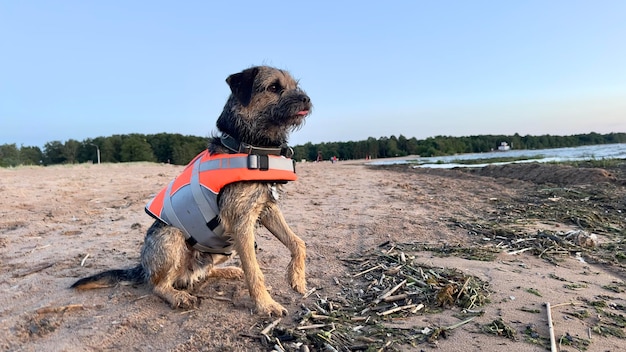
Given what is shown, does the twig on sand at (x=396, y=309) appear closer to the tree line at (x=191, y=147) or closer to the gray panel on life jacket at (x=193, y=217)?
the gray panel on life jacket at (x=193, y=217)

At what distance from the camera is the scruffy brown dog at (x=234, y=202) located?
142 inches

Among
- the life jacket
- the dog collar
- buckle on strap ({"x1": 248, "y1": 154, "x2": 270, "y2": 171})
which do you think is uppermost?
the dog collar

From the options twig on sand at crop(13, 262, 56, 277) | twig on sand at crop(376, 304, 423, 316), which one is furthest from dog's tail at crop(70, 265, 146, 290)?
twig on sand at crop(376, 304, 423, 316)

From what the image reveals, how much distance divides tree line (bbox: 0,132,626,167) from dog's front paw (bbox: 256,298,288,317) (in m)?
39.7

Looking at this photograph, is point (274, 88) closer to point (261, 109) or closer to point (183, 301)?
point (261, 109)

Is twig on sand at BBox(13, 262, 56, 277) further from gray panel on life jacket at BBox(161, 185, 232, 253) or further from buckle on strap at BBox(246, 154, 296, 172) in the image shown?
buckle on strap at BBox(246, 154, 296, 172)

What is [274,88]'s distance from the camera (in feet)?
13.7

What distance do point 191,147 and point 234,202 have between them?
5838 centimetres

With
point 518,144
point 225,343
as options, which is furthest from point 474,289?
point 518,144

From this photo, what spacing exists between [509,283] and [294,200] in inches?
281

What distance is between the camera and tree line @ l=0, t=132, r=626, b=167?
58375 millimetres

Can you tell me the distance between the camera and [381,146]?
85.5m

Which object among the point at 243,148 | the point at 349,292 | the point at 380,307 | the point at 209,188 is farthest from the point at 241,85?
the point at 380,307

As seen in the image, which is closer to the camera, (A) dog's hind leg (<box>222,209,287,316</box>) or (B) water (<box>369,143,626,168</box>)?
(A) dog's hind leg (<box>222,209,287,316</box>)
